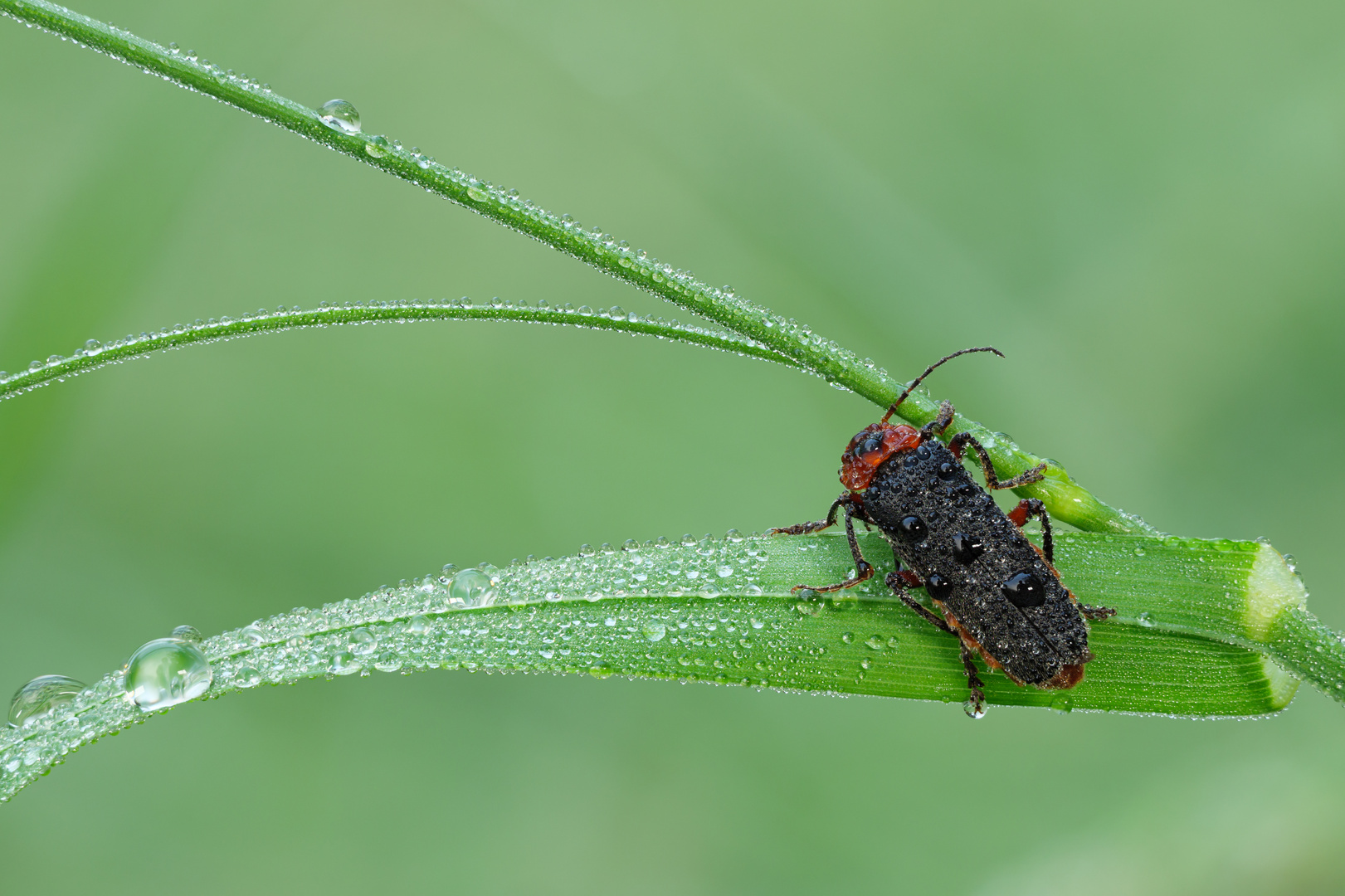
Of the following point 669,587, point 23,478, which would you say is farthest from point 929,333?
point 23,478

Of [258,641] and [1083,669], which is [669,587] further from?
[1083,669]

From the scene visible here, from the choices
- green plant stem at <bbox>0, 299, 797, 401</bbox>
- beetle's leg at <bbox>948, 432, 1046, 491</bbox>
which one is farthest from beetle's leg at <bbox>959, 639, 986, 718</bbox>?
green plant stem at <bbox>0, 299, 797, 401</bbox>

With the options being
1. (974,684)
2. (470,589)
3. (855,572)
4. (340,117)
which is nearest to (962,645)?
(974,684)

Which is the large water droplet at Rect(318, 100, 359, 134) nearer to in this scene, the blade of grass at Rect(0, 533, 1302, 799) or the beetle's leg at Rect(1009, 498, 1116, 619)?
the blade of grass at Rect(0, 533, 1302, 799)

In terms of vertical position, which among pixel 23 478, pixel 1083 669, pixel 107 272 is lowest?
pixel 1083 669

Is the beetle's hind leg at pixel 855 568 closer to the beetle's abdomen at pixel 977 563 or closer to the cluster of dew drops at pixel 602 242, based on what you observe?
the beetle's abdomen at pixel 977 563

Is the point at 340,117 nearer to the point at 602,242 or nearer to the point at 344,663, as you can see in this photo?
the point at 602,242
